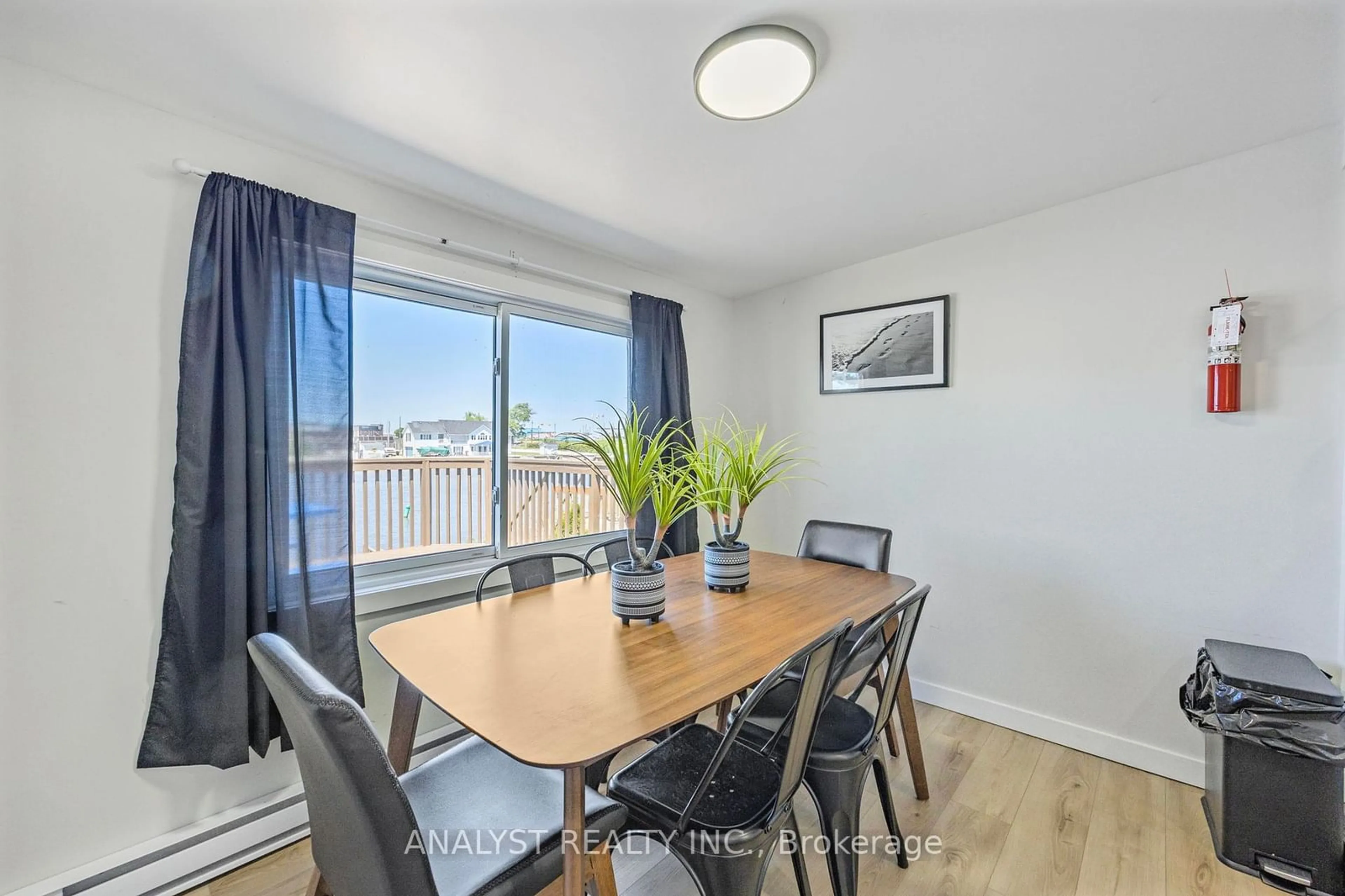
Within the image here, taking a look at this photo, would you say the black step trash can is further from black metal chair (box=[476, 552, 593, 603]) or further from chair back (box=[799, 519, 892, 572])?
black metal chair (box=[476, 552, 593, 603])

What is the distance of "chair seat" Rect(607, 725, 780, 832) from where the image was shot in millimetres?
1117

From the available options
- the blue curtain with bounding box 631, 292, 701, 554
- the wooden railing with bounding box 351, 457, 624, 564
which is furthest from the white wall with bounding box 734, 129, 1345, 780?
the wooden railing with bounding box 351, 457, 624, 564

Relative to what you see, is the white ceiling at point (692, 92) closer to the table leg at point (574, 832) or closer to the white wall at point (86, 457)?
the white wall at point (86, 457)

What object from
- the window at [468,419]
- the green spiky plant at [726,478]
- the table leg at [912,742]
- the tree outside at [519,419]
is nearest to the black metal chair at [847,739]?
the table leg at [912,742]

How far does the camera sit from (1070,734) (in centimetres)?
229

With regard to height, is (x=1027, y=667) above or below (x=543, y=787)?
below

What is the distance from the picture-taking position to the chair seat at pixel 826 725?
137 cm

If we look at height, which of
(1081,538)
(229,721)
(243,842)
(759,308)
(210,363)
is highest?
(759,308)

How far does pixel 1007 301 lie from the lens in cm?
251

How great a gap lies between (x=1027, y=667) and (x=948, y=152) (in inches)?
89.3

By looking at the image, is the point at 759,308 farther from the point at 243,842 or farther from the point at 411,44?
the point at 243,842

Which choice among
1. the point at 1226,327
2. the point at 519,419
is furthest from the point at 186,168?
the point at 1226,327

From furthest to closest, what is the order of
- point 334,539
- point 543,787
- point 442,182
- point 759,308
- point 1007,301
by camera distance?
1. point 759,308
2. point 1007,301
3. point 442,182
4. point 334,539
5. point 543,787

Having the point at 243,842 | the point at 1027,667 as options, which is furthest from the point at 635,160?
the point at 1027,667
